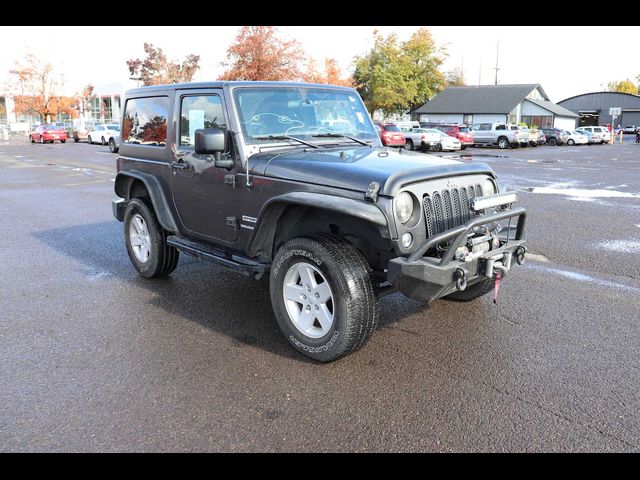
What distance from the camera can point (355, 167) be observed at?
151 inches

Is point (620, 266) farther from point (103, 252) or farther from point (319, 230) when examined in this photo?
point (103, 252)

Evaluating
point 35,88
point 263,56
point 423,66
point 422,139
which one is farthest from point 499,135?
point 35,88

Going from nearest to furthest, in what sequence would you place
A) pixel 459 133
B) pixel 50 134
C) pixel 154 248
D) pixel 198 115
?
1. pixel 198 115
2. pixel 154 248
3. pixel 459 133
4. pixel 50 134

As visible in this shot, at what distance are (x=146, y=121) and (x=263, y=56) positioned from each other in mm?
35783

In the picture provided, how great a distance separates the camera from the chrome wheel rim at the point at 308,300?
12.7ft

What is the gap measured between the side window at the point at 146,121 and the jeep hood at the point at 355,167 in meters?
1.52

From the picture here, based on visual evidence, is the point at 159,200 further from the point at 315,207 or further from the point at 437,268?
the point at 437,268

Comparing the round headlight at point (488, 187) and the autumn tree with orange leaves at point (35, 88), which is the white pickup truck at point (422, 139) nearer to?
the round headlight at point (488, 187)

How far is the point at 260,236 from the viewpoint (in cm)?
435

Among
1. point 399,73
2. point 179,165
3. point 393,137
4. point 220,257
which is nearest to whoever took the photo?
point 220,257

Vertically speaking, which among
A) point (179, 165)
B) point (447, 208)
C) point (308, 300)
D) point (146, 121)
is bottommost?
point (308, 300)

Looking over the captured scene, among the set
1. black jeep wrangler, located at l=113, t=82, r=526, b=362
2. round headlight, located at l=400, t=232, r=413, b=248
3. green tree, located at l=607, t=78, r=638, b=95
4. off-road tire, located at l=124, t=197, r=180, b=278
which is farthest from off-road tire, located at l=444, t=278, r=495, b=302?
green tree, located at l=607, t=78, r=638, b=95

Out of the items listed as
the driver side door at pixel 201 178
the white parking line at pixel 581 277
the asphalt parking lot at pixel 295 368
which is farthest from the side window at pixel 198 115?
the white parking line at pixel 581 277

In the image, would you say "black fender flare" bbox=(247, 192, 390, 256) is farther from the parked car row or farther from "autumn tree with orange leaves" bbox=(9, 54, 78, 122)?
"autumn tree with orange leaves" bbox=(9, 54, 78, 122)
